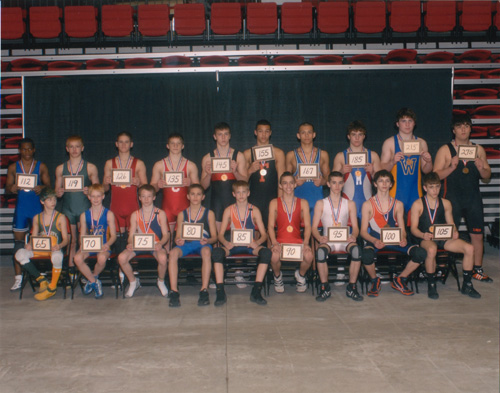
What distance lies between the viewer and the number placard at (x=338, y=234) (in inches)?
174

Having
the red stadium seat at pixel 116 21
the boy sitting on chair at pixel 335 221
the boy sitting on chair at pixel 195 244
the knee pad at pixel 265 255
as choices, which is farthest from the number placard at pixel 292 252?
the red stadium seat at pixel 116 21

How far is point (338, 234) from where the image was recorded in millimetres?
4414

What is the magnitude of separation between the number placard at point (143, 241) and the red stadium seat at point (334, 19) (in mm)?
6048

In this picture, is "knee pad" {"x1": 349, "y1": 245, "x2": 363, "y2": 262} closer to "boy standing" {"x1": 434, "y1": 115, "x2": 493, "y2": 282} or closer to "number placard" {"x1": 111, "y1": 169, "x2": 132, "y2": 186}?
"boy standing" {"x1": 434, "y1": 115, "x2": 493, "y2": 282}

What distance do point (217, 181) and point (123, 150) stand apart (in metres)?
1.12

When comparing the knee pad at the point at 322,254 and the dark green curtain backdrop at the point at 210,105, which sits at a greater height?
the dark green curtain backdrop at the point at 210,105

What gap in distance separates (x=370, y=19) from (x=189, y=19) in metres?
3.52

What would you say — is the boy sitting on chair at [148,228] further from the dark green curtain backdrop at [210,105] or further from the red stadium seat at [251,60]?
the red stadium seat at [251,60]

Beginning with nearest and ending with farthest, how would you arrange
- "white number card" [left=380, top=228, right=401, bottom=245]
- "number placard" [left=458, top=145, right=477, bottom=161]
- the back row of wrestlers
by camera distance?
"white number card" [left=380, top=228, right=401, bottom=245] → the back row of wrestlers → "number placard" [left=458, top=145, right=477, bottom=161]

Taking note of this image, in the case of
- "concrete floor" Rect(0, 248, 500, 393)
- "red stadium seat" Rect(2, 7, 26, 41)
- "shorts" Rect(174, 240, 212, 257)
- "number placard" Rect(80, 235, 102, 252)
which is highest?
"red stadium seat" Rect(2, 7, 26, 41)

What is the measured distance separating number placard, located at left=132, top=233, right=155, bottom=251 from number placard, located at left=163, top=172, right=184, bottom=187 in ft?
2.21

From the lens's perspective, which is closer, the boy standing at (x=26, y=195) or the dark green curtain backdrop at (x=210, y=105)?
the boy standing at (x=26, y=195)

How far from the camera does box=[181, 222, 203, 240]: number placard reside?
4.44 meters

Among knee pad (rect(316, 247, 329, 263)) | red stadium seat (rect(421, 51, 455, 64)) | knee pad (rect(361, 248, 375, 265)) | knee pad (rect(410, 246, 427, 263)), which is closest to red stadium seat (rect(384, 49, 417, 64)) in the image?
red stadium seat (rect(421, 51, 455, 64))
